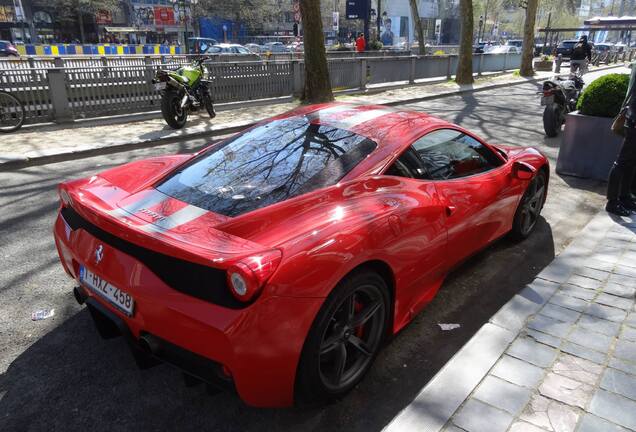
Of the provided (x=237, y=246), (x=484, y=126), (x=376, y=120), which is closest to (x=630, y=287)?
(x=376, y=120)

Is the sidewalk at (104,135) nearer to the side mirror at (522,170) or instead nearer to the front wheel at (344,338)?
the front wheel at (344,338)

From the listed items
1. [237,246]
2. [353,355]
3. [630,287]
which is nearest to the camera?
[237,246]

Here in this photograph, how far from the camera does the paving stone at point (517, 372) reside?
2.52m

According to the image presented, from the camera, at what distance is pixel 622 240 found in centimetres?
449

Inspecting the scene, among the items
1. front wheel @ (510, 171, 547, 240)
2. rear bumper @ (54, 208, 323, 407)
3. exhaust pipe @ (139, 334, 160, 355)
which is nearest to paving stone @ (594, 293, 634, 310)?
front wheel @ (510, 171, 547, 240)

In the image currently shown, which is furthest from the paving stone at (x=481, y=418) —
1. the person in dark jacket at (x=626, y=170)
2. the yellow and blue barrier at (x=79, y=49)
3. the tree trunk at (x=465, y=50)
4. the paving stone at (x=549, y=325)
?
the yellow and blue barrier at (x=79, y=49)

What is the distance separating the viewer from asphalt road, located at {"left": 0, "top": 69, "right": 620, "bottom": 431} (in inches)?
93.8

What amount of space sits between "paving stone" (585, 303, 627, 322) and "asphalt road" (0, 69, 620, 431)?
581 mm

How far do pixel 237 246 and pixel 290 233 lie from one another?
0.85 feet

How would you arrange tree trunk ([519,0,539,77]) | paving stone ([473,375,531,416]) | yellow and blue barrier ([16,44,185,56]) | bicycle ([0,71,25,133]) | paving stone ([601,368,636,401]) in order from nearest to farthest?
paving stone ([473,375,531,416]), paving stone ([601,368,636,401]), bicycle ([0,71,25,133]), tree trunk ([519,0,539,77]), yellow and blue barrier ([16,44,185,56])

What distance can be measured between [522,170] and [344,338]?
240 cm

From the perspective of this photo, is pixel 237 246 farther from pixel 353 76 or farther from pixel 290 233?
pixel 353 76

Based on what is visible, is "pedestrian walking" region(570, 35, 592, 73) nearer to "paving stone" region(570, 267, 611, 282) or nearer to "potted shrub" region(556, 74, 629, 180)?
"potted shrub" region(556, 74, 629, 180)

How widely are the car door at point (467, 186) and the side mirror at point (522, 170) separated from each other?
5 cm
